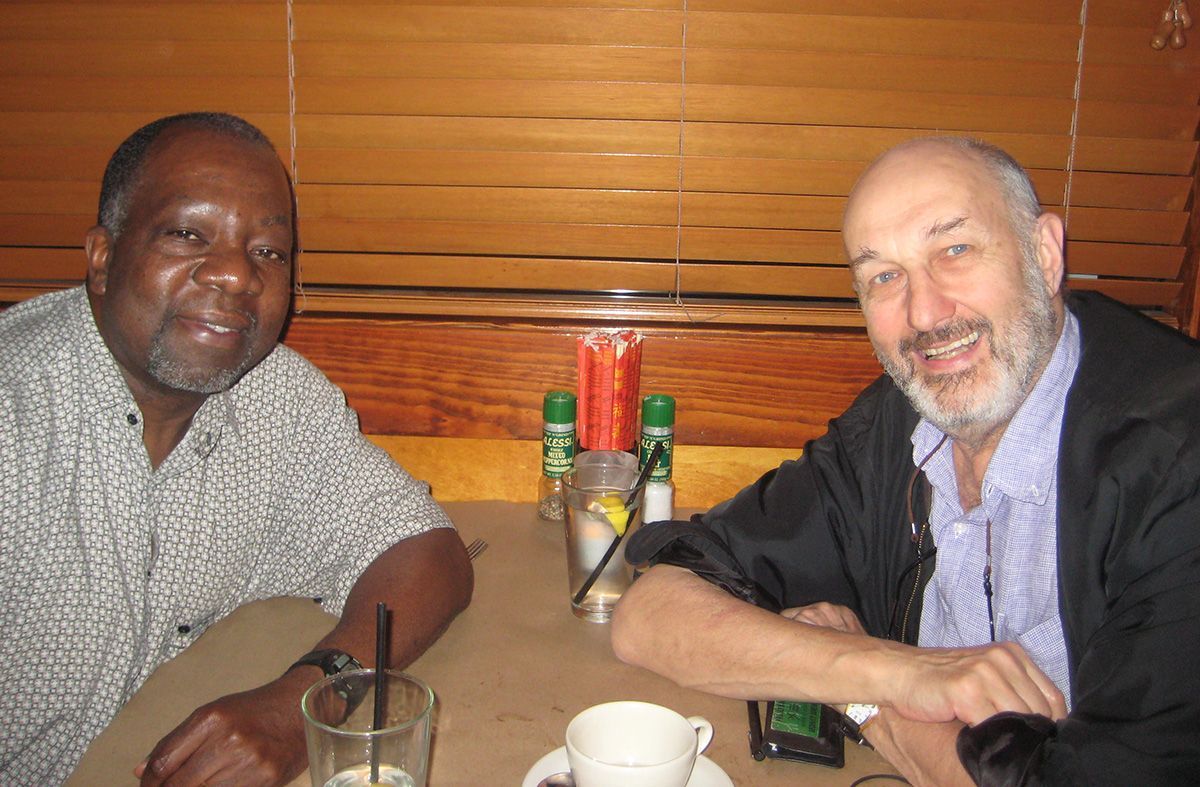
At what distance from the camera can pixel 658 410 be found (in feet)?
5.62

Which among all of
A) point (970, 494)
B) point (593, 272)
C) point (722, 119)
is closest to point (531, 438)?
point (593, 272)

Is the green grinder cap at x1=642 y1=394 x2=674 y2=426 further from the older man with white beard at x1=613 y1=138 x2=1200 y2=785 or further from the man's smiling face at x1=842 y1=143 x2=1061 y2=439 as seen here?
the man's smiling face at x1=842 y1=143 x2=1061 y2=439

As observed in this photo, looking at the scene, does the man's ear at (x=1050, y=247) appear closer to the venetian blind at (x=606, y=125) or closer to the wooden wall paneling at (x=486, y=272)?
the venetian blind at (x=606, y=125)

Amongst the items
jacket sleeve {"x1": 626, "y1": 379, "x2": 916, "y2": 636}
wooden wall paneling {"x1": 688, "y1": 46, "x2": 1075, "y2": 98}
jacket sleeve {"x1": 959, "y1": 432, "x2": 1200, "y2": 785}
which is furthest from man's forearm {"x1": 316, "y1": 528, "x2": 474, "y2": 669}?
wooden wall paneling {"x1": 688, "y1": 46, "x2": 1075, "y2": 98}

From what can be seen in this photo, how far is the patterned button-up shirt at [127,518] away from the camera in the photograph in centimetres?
123

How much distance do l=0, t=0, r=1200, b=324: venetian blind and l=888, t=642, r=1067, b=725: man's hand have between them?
1.07 m

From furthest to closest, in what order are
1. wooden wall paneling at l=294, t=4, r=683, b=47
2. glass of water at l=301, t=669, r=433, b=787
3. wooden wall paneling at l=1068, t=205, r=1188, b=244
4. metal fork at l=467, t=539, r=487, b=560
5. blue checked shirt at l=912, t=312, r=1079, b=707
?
wooden wall paneling at l=1068, t=205, r=1188, b=244 → wooden wall paneling at l=294, t=4, r=683, b=47 → metal fork at l=467, t=539, r=487, b=560 → blue checked shirt at l=912, t=312, r=1079, b=707 → glass of water at l=301, t=669, r=433, b=787

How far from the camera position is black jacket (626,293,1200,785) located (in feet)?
3.01

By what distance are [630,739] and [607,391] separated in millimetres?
991

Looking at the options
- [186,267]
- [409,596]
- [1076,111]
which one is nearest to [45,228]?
[186,267]

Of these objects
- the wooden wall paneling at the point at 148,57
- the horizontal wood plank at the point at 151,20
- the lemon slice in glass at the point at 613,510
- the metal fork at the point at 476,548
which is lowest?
the metal fork at the point at 476,548

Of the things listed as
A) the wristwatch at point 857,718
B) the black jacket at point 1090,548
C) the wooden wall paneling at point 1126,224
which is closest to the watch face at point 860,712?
the wristwatch at point 857,718

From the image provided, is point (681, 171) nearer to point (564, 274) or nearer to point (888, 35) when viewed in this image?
point (564, 274)

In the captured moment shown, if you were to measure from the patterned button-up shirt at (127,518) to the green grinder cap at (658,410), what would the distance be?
0.45 m
